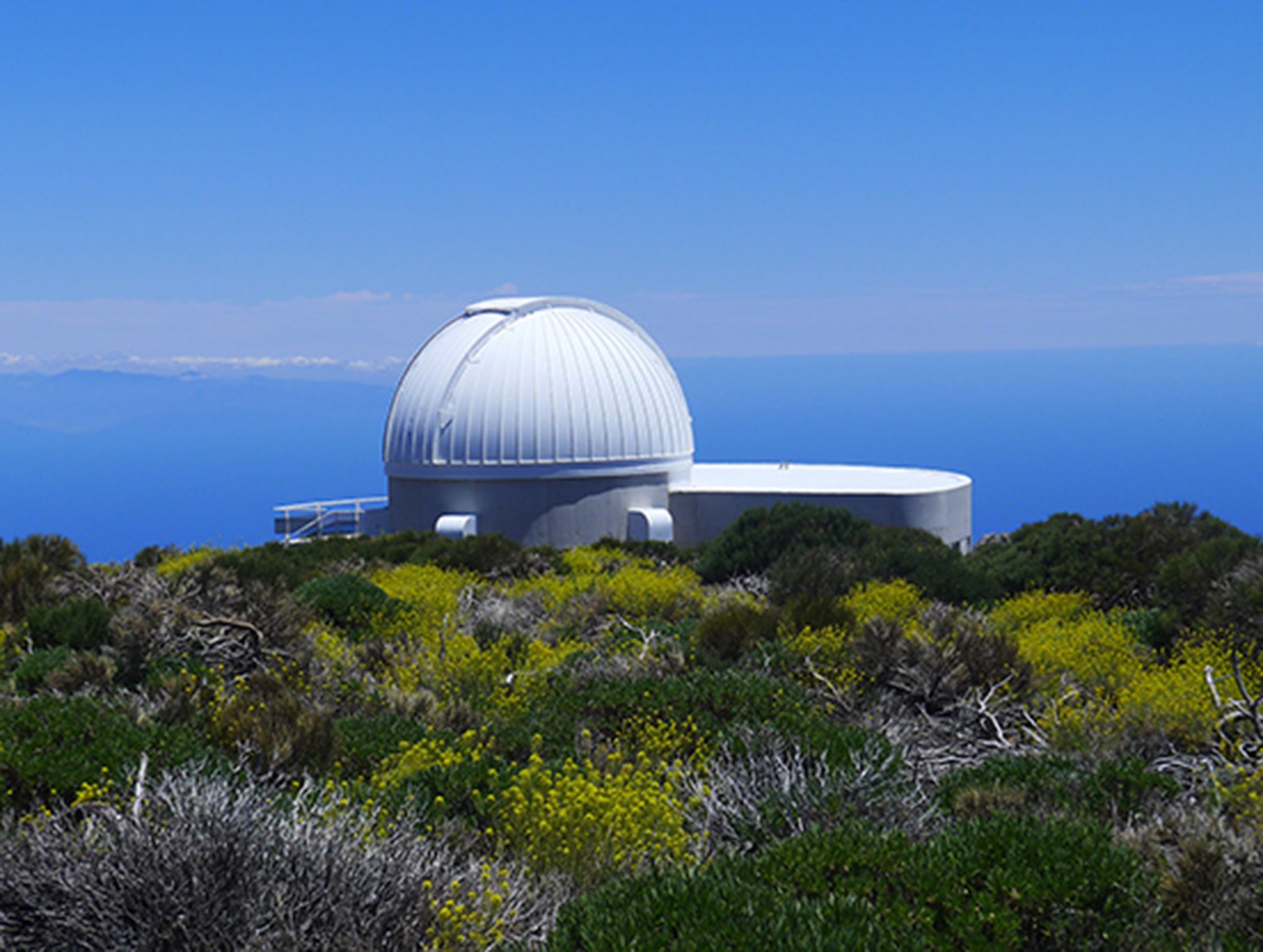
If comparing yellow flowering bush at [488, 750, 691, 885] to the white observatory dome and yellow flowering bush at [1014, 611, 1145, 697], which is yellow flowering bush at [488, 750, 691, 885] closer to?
yellow flowering bush at [1014, 611, 1145, 697]

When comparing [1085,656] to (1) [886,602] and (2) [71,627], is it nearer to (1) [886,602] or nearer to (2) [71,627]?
(1) [886,602]

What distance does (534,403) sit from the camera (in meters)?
27.8

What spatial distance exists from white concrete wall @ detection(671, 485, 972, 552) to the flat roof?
9cm

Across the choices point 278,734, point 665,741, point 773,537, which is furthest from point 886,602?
point 278,734

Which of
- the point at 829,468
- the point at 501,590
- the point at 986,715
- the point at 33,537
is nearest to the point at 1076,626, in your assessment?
the point at 986,715

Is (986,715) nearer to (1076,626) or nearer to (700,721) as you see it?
(700,721)

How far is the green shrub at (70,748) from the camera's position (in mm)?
6422

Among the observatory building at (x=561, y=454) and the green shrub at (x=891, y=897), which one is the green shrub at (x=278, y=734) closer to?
the green shrub at (x=891, y=897)

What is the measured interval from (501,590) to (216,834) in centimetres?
1182

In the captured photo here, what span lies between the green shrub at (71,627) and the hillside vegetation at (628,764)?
0.03 meters

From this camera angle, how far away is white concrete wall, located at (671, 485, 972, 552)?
2636 cm

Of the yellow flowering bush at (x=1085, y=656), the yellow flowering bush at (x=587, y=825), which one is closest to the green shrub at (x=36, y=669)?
the yellow flowering bush at (x=587, y=825)

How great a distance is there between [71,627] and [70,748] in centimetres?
482

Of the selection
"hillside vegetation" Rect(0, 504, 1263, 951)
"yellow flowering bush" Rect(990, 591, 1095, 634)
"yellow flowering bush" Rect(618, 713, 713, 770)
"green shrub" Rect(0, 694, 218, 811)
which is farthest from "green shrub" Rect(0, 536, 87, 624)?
"yellow flowering bush" Rect(990, 591, 1095, 634)
